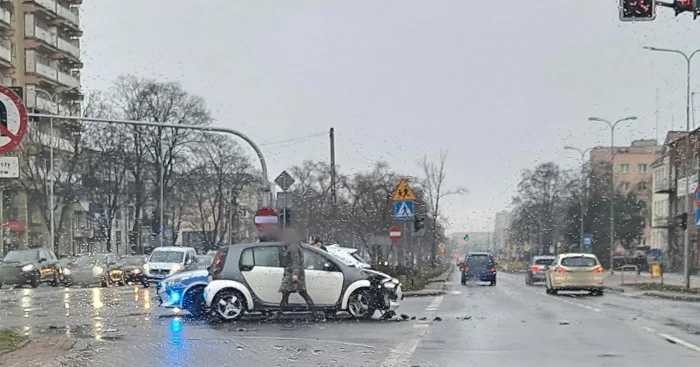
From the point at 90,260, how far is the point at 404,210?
20.1m

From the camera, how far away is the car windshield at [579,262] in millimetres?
32625

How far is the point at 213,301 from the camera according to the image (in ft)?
60.5

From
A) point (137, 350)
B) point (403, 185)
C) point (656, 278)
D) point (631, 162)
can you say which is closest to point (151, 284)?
point (403, 185)

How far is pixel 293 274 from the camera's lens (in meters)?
18.3

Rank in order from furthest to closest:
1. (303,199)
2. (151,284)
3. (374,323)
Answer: (303,199) → (151,284) → (374,323)

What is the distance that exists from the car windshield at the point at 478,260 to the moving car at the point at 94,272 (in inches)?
646

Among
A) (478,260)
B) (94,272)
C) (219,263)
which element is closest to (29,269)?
(94,272)

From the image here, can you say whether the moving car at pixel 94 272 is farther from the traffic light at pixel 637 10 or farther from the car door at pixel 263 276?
the traffic light at pixel 637 10

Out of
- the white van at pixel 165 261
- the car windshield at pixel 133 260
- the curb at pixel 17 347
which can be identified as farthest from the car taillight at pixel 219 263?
the car windshield at pixel 133 260

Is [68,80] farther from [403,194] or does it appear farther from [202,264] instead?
[403,194]

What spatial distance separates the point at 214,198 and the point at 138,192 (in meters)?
7.99

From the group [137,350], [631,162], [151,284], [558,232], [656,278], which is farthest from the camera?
[631,162]

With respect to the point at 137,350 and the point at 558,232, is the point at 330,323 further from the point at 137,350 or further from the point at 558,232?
the point at 558,232

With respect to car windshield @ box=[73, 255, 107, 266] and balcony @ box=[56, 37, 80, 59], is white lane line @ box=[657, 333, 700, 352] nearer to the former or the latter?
car windshield @ box=[73, 255, 107, 266]
